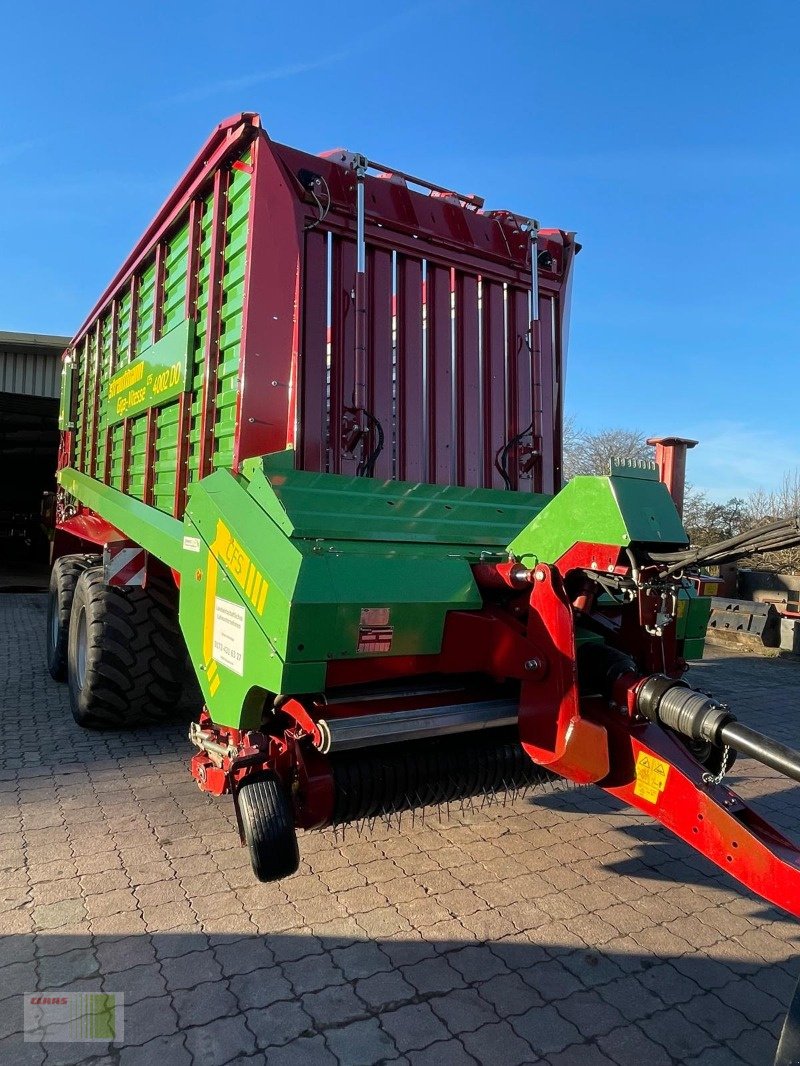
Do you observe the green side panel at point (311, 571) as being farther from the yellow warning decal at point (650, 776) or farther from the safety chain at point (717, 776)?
the safety chain at point (717, 776)

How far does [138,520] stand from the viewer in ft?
14.3

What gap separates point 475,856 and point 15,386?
506 inches

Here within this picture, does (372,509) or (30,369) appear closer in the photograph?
(372,509)

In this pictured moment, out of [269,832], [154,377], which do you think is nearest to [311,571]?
[269,832]

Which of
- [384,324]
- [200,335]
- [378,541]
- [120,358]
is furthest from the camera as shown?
[120,358]

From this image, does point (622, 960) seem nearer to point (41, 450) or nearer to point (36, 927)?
point (36, 927)

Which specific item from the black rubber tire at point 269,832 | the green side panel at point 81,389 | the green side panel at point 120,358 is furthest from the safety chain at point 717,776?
A: the green side panel at point 81,389

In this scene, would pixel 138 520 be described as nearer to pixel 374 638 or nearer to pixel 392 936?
pixel 374 638

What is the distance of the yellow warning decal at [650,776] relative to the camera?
233 centimetres

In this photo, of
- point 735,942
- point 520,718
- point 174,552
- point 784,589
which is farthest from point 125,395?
point 784,589

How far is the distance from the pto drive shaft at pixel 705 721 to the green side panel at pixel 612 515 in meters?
0.49

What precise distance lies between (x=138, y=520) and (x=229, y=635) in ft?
6.34

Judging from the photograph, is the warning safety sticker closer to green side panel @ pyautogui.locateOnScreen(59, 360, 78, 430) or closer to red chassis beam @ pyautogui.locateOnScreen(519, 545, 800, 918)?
red chassis beam @ pyautogui.locateOnScreen(519, 545, 800, 918)

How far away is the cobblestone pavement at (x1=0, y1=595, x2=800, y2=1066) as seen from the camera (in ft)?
7.26
